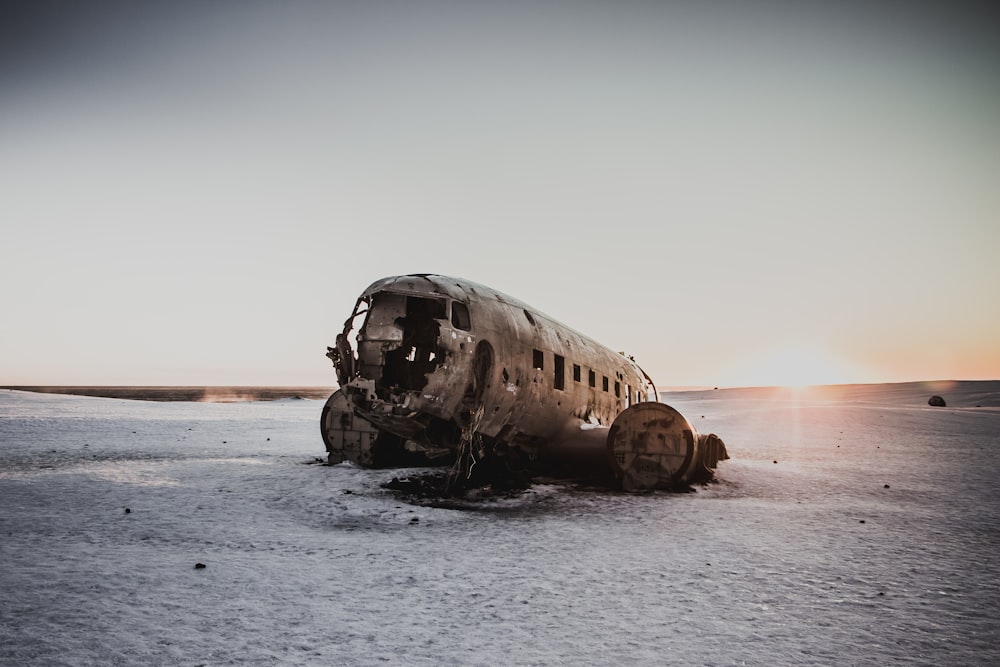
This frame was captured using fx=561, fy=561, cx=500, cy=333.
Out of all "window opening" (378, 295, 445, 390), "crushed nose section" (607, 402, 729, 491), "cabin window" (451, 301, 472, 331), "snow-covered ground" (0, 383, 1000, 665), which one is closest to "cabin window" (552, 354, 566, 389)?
"crushed nose section" (607, 402, 729, 491)

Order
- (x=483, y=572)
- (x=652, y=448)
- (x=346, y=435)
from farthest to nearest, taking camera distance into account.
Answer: (x=346, y=435)
(x=652, y=448)
(x=483, y=572)

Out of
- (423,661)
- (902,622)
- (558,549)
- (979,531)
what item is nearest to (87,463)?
(558,549)

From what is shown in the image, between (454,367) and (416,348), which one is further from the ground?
(416,348)

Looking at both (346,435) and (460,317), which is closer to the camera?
(460,317)

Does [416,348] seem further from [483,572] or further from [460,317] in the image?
[483,572]

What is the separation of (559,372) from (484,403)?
3.57 m

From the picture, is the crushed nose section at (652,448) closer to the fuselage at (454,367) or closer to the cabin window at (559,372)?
the fuselage at (454,367)

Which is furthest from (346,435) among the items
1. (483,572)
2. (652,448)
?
(483,572)

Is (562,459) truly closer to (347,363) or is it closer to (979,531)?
(347,363)

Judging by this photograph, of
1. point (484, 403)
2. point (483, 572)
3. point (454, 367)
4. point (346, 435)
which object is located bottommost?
point (483, 572)

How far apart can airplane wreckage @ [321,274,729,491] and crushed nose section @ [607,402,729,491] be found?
21 millimetres

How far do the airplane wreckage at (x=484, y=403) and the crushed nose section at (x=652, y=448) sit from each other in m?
0.02

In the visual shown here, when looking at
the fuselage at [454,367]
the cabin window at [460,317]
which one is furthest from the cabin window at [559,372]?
the cabin window at [460,317]

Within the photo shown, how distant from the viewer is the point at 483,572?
6.16 metres
